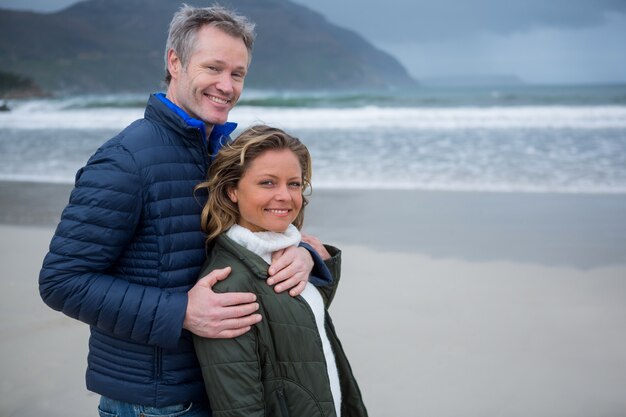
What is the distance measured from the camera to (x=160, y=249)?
172cm

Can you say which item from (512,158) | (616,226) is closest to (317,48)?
(512,158)

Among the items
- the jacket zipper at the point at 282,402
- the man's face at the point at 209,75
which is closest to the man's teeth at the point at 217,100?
Result: the man's face at the point at 209,75

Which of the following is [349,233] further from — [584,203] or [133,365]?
[133,365]

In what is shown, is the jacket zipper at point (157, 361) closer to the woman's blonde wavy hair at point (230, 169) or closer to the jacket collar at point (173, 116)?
the woman's blonde wavy hair at point (230, 169)

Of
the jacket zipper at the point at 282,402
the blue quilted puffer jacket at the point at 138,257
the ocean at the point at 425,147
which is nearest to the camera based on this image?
the blue quilted puffer jacket at the point at 138,257

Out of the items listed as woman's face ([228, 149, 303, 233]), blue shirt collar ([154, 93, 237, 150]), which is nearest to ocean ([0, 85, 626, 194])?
blue shirt collar ([154, 93, 237, 150])

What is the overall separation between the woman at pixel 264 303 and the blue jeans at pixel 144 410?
0.55ft

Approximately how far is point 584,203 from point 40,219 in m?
6.14

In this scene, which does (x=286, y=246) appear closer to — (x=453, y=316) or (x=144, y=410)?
(x=144, y=410)

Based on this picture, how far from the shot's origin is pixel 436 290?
15.3 ft

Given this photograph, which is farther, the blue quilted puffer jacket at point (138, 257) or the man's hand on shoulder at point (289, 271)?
the man's hand on shoulder at point (289, 271)

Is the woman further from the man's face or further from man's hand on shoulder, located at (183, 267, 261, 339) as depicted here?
the man's face

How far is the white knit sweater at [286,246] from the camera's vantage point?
1825mm

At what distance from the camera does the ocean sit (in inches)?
352
